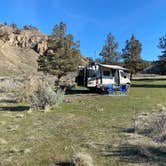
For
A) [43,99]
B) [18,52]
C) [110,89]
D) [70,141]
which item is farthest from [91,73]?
[18,52]

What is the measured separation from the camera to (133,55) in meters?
47.3

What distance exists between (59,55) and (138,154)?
21331mm

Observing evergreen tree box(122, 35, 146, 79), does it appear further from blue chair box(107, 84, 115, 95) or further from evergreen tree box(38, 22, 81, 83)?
blue chair box(107, 84, 115, 95)

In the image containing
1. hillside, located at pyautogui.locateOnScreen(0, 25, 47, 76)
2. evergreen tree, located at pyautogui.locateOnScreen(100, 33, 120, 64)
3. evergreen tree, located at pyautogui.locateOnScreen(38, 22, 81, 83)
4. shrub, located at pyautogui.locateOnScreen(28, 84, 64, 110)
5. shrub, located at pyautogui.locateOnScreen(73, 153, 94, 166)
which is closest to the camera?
shrub, located at pyautogui.locateOnScreen(73, 153, 94, 166)

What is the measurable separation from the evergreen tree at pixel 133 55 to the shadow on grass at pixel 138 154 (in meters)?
41.5

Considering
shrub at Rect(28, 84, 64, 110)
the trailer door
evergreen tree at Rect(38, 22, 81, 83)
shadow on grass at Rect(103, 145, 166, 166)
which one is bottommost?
shadow on grass at Rect(103, 145, 166, 166)

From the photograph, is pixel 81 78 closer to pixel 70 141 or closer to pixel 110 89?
pixel 110 89

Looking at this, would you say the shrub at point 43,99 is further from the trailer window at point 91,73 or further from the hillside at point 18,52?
the hillside at point 18,52

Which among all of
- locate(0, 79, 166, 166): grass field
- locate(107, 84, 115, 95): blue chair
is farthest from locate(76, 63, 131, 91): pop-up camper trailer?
locate(0, 79, 166, 166): grass field

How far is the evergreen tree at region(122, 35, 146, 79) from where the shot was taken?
1848 inches

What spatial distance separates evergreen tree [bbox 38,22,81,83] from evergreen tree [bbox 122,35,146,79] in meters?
21.6

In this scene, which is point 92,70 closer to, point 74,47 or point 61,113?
point 74,47

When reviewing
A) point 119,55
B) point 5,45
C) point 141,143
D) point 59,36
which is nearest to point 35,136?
point 141,143

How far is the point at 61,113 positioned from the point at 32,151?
5208mm
